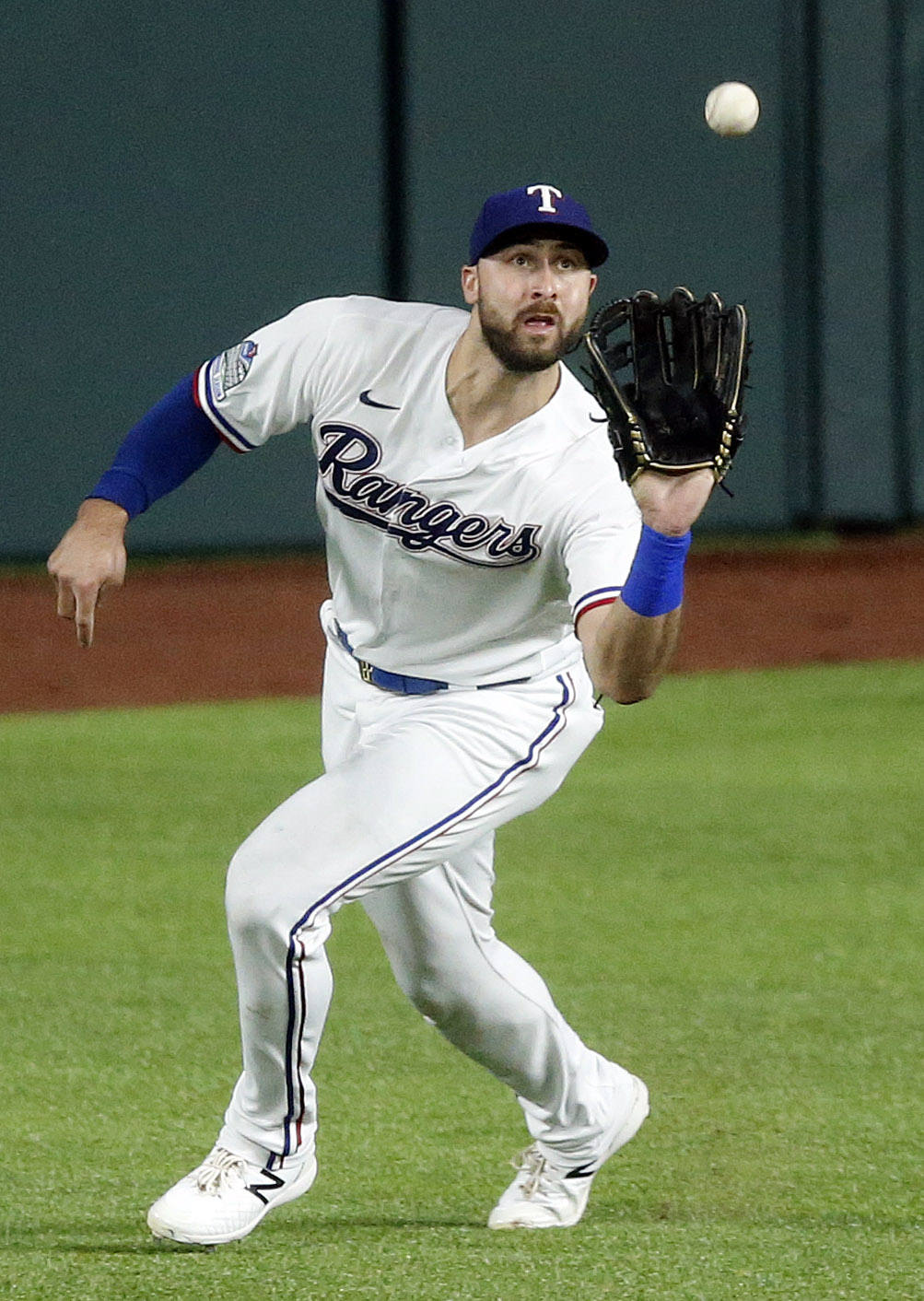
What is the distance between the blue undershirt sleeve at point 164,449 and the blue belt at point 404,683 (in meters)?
0.47

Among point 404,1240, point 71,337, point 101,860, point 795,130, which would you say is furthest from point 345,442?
point 795,130

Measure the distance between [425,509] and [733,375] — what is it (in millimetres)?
714

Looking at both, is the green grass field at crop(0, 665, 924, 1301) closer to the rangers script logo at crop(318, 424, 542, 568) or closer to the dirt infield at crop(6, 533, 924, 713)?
the rangers script logo at crop(318, 424, 542, 568)

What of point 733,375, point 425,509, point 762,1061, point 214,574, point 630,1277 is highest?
point 733,375

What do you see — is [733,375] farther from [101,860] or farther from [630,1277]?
[101,860]

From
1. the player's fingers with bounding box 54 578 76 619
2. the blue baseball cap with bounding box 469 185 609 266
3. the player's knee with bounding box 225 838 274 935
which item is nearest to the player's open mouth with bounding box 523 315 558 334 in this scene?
the blue baseball cap with bounding box 469 185 609 266

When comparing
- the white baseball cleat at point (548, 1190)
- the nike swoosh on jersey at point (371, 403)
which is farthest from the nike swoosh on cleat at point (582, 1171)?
the nike swoosh on jersey at point (371, 403)

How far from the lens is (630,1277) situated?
11.2 feet

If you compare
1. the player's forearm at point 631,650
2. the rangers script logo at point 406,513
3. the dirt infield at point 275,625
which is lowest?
the dirt infield at point 275,625

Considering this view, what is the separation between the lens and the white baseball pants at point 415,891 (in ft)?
11.8

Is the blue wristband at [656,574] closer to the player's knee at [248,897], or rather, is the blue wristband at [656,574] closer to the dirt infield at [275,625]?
the player's knee at [248,897]

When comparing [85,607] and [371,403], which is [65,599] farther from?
[371,403]

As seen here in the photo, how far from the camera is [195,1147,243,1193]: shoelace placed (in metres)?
3.61

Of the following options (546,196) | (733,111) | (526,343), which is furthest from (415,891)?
(733,111)
